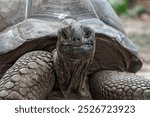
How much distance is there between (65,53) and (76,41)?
0.47ft

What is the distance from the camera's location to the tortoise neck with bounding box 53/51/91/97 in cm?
381

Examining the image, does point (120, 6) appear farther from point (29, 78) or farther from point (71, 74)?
point (29, 78)

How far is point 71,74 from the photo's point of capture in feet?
13.0

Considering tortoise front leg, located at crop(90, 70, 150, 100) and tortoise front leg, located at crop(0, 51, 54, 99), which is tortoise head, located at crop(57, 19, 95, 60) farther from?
tortoise front leg, located at crop(90, 70, 150, 100)

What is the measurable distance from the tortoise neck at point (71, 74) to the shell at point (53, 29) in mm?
232

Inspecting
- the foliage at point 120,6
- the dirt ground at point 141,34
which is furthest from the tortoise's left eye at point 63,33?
the foliage at point 120,6

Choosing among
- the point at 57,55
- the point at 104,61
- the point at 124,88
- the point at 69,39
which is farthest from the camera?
the point at 104,61

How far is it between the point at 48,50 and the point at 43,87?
381mm

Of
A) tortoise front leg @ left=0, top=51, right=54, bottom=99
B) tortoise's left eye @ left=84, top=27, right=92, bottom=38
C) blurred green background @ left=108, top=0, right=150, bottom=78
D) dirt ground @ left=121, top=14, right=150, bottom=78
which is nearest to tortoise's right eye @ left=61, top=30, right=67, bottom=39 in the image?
tortoise's left eye @ left=84, top=27, right=92, bottom=38

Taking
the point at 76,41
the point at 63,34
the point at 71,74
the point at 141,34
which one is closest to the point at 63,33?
the point at 63,34

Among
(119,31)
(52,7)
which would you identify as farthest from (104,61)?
(52,7)

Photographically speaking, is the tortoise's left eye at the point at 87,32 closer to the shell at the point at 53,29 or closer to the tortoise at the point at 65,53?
the tortoise at the point at 65,53

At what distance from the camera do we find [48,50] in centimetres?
420

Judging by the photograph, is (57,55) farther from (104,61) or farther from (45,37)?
(104,61)
